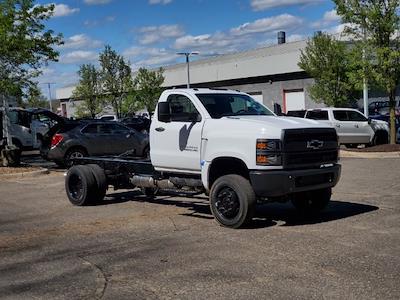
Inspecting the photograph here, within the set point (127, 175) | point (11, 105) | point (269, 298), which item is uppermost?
point (11, 105)

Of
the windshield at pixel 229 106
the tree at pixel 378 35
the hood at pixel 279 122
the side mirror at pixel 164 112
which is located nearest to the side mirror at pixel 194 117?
the windshield at pixel 229 106

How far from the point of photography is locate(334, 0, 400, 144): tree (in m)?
19.9

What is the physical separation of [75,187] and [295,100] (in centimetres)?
3301

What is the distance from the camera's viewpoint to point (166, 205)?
36.3 feet

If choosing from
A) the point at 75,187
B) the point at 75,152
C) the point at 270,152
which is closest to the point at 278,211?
the point at 270,152

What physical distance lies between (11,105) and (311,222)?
68.3ft

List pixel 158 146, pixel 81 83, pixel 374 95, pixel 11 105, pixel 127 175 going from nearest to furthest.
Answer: pixel 158 146 → pixel 127 175 → pixel 11 105 → pixel 374 95 → pixel 81 83

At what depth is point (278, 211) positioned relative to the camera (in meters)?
10.1

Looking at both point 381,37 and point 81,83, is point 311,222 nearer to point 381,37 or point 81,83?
point 381,37

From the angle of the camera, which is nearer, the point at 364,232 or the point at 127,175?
the point at 364,232

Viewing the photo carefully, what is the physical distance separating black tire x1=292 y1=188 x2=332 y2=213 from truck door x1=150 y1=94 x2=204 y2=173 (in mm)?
1813

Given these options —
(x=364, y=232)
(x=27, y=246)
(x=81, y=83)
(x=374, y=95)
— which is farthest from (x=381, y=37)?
(x=81, y=83)

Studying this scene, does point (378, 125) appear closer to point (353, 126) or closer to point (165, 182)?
point (353, 126)

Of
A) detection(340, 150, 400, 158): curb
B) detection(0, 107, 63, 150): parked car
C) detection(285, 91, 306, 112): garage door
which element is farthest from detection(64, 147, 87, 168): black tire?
detection(285, 91, 306, 112): garage door
